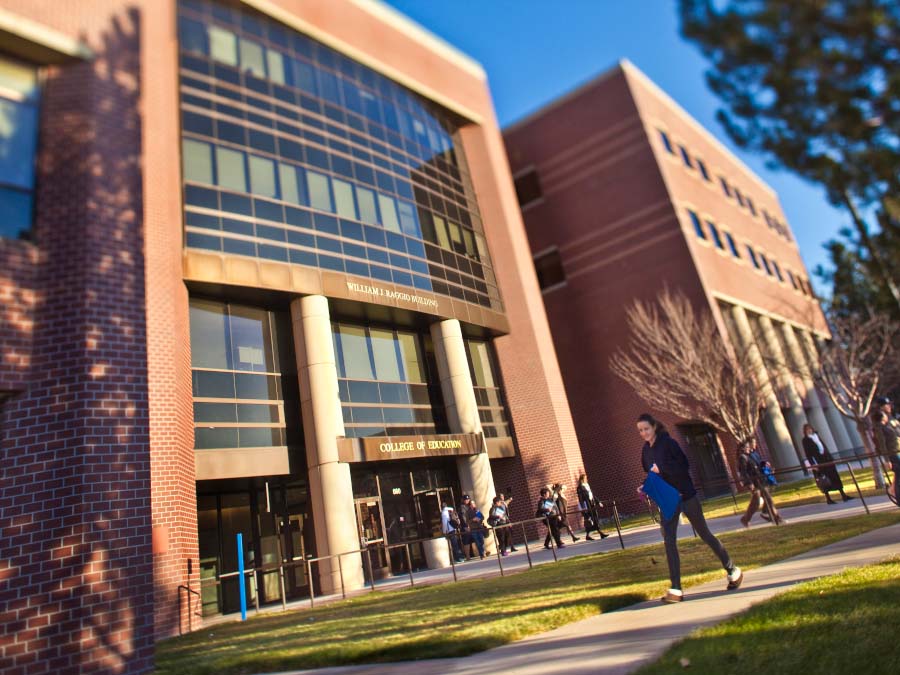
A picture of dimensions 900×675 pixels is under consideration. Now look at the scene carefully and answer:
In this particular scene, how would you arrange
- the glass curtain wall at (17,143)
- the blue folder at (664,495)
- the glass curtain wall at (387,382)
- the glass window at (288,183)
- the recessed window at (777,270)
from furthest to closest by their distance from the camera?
the recessed window at (777,270), the glass window at (288,183), the glass curtain wall at (387,382), the glass curtain wall at (17,143), the blue folder at (664,495)

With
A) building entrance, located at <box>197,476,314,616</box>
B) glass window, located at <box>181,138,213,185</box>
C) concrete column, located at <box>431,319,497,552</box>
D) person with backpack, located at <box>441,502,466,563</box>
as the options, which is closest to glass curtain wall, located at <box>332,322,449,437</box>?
concrete column, located at <box>431,319,497,552</box>

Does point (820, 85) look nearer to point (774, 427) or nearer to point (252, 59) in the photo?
point (252, 59)

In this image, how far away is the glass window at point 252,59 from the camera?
20.8m

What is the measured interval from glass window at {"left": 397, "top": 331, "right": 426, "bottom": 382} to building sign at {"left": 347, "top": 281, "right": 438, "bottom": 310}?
1458 millimetres

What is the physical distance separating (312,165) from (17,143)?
13421 millimetres

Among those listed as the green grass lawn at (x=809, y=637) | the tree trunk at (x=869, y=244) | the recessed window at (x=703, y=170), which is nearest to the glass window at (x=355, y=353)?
the tree trunk at (x=869, y=244)

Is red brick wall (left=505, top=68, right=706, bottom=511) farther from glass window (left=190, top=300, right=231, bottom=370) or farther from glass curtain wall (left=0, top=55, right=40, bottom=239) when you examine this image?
glass curtain wall (left=0, top=55, right=40, bottom=239)

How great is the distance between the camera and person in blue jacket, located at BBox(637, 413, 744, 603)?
221 inches

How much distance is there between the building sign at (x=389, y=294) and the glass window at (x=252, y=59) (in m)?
8.27

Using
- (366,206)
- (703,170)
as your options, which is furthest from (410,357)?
(703,170)

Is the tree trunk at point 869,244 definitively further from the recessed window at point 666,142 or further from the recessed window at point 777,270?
the recessed window at point 777,270

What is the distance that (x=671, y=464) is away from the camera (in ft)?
19.5

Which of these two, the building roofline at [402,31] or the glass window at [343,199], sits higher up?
the building roofline at [402,31]

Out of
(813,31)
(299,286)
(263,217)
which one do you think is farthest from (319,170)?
(813,31)
